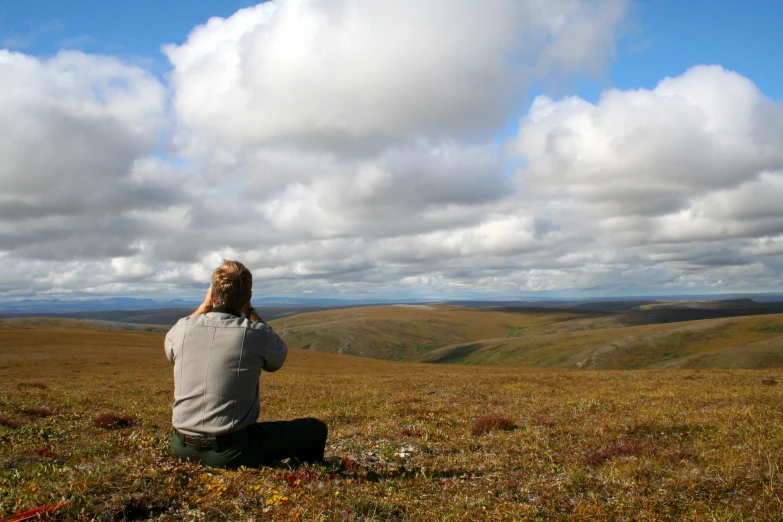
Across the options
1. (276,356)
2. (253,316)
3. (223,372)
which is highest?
(253,316)

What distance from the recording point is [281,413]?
676 inches

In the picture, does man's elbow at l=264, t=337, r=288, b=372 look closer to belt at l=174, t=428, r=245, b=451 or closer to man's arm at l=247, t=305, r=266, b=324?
man's arm at l=247, t=305, r=266, b=324

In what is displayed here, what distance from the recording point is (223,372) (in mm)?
6875

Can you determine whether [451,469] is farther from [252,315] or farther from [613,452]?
[252,315]

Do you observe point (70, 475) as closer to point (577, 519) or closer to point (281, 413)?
point (577, 519)

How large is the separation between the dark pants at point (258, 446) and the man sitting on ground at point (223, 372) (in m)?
0.01

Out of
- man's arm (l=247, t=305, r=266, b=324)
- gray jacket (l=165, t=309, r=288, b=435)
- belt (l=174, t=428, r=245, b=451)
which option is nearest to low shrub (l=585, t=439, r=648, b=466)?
gray jacket (l=165, t=309, r=288, b=435)

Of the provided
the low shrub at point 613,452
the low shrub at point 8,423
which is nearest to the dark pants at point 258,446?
the low shrub at point 613,452

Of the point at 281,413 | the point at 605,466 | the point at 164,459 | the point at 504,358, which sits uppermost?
the point at 164,459

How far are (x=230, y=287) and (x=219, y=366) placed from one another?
43.8 inches

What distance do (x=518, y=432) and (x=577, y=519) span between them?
5.46m

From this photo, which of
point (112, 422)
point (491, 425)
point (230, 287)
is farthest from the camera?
point (112, 422)

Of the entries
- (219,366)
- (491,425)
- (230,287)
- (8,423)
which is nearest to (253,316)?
(230,287)

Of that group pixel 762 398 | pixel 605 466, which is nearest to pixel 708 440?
pixel 605 466
